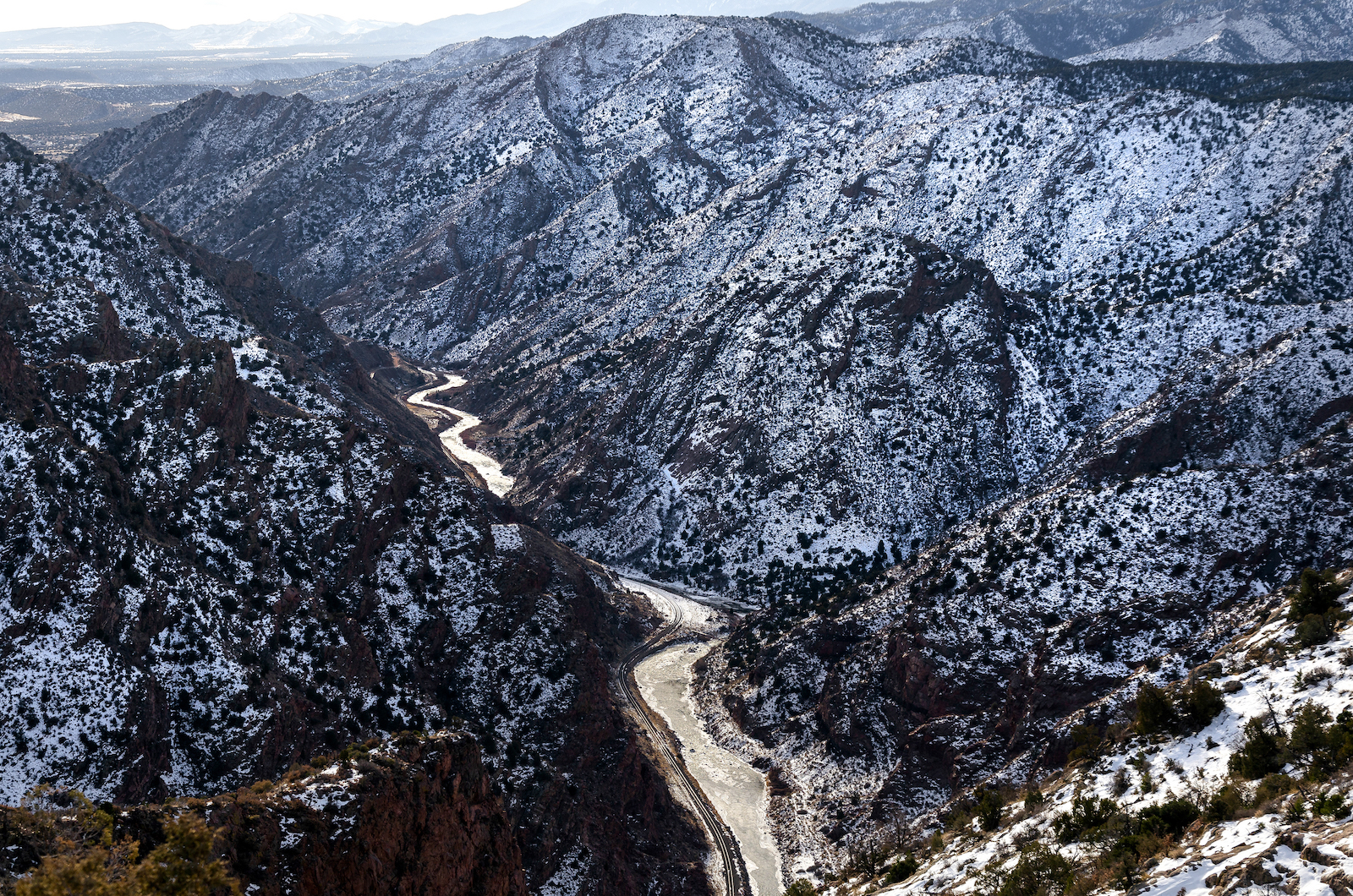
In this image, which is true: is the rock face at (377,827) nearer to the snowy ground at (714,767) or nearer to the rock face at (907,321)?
the snowy ground at (714,767)

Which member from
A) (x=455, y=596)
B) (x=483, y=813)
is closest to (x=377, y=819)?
(x=483, y=813)

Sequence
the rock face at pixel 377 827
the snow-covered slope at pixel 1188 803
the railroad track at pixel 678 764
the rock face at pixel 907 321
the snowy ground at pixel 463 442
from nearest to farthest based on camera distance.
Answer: the snow-covered slope at pixel 1188 803 < the rock face at pixel 377 827 < the railroad track at pixel 678 764 < the rock face at pixel 907 321 < the snowy ground at pixel 463 442

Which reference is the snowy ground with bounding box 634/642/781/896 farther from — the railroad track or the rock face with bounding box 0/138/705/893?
the rock face with bounding box 0/138/705/893

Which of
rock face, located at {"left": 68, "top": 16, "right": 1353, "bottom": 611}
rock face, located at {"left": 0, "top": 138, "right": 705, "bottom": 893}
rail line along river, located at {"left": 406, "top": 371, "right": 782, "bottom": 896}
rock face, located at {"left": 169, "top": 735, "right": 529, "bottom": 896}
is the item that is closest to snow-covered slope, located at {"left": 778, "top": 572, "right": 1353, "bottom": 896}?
rail line along river, located at {"left": 406, "top": 371, "right": 782, "bottom": 896}

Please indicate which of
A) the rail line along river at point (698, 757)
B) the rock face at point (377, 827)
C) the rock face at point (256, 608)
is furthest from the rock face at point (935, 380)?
the rock face at point (377, 827)

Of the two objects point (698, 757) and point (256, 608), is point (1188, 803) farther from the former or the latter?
point (256, 608)

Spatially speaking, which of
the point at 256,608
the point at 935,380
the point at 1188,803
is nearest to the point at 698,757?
the point at 256,608

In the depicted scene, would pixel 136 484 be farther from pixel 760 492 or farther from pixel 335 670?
pixel 760 492
